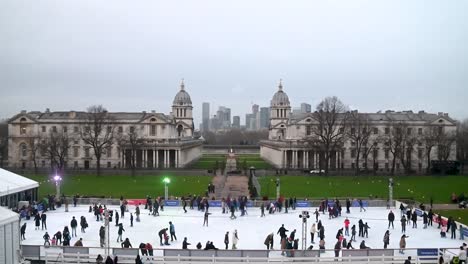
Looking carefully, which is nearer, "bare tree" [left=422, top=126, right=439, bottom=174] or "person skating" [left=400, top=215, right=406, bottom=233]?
"person skating" [left=400, top=215, right=406, bottom=233]

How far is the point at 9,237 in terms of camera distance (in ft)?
71.4

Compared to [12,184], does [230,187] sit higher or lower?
lower

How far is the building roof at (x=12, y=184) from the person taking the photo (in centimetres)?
3626

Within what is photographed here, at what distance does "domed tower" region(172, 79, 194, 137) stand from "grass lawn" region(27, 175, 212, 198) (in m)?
59.4

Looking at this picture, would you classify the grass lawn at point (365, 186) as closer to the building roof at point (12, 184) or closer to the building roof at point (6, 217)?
the building roof at point (12, 184)

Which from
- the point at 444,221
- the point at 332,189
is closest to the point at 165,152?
the point at 332,189

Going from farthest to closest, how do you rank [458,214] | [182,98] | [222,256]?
[182,98]
[458,214]
[222,256]

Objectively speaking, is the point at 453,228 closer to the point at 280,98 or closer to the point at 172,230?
the point at 172,230

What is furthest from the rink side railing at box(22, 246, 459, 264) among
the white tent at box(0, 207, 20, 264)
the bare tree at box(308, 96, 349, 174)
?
the bare tree at box(308, 96, 349, 174)

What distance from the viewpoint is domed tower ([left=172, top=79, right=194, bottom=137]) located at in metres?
133

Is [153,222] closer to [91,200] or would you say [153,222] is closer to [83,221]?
[83,221]

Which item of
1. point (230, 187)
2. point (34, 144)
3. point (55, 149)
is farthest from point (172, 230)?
point (34, 144)

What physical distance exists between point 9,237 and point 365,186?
47.4 m

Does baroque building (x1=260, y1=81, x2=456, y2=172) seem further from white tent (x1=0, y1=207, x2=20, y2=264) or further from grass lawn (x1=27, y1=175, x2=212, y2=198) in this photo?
white tent (x1=0, y1=207, x2=20, y2=264)
